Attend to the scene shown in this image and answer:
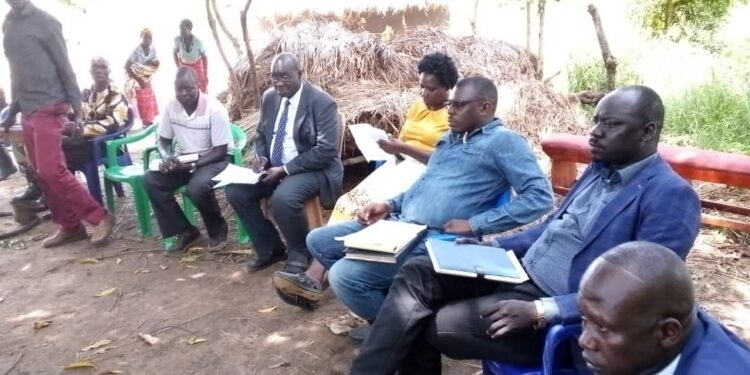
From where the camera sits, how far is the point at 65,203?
4.93m

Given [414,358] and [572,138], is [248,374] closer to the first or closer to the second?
[414,358]

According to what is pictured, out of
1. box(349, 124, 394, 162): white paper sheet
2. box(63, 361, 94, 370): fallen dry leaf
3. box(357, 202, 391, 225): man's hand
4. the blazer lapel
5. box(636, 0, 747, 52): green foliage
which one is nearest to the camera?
the blazer lapel

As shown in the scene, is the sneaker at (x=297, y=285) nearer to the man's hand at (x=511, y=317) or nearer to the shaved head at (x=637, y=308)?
the man's hand at (x=511, y=317)

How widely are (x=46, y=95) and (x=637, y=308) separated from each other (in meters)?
4.69

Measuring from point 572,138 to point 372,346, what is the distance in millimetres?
2941

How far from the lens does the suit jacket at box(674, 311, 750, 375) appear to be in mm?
1257

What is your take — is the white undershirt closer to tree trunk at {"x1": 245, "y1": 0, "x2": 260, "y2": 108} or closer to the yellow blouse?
the yellow blouse

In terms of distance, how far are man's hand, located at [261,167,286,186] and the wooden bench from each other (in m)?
2.08

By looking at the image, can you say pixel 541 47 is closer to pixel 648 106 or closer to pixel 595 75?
pixel 595 75

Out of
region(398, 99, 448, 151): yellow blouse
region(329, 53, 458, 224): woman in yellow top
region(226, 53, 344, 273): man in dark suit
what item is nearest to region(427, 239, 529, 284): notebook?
region(329, 53, 458, 224): woman in yellow top

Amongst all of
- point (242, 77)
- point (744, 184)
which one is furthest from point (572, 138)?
point (242, 77)

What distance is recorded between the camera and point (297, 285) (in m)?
3.28

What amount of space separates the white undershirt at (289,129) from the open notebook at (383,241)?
162cm

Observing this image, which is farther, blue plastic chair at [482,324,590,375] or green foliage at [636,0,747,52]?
green foliage at [636,0,747,52]
